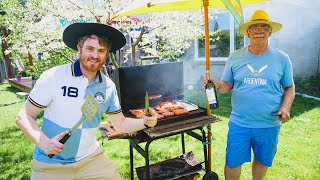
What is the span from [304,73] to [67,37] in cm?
1011

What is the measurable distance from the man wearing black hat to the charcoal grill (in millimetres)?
733

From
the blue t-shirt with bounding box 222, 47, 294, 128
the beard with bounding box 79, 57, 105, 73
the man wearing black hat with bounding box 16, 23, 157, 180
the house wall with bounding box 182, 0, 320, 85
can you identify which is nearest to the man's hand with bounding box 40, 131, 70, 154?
the man wearing black hat with bounding box 16, 23, 157, 180

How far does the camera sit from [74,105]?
99.7 inches

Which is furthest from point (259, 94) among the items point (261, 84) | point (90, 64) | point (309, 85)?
point (309, 85)

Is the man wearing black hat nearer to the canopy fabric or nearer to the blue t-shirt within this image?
the canopy fabric

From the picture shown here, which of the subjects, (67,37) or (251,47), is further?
(251,47)

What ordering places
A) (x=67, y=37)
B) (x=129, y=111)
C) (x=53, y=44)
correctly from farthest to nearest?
(x=53, y=44) < (x=129, y=111) < (x=67, y=37)

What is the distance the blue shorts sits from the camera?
346 cm

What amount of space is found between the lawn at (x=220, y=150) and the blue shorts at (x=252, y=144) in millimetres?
977

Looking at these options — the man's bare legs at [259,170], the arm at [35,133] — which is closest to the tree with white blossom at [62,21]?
the man's bare legs at [259,170]

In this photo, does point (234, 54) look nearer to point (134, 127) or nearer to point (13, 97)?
point (134, 127)

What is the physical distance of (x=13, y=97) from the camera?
38.7 ft

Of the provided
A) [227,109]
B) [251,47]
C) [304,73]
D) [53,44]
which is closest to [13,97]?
[53,44]

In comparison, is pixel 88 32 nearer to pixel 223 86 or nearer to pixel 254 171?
pixel 223 86
